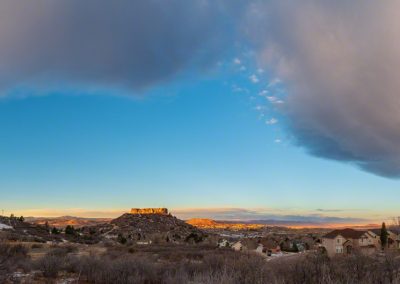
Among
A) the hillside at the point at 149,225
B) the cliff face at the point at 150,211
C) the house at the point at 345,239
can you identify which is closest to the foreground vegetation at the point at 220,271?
the house at the point at 345,239

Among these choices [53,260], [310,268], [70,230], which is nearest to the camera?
[310,268]

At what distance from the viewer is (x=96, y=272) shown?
21.5 meters

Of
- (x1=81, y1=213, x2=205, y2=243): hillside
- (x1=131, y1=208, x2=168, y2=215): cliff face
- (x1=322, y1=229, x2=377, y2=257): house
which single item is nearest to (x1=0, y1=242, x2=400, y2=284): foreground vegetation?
(x1=322, y1=229, x2=377, y2=257): house

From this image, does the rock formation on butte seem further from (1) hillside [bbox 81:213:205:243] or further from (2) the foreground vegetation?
(2) the foreground vegetation

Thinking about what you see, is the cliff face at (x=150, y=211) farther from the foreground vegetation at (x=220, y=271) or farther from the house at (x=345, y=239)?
the foreground vegetation at (x=220, y=271)

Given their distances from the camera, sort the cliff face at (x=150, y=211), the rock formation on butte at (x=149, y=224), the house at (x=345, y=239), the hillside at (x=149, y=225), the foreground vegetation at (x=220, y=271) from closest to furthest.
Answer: the foreground vegetation at (x=220, y=271) → the house at (x=345, y=239) → the rock formation on butte at (x=149, y=224) → the hillside at (x=149, y=225) → the cliff face at (x=150, y=211)

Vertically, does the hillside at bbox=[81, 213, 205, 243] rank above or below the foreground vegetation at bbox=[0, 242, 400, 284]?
below

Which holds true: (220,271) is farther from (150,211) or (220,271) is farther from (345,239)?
(150,211)

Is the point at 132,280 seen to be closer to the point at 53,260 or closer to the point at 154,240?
the point at 53,260

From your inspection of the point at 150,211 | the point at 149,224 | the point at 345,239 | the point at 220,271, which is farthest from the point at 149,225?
the point at 220,271

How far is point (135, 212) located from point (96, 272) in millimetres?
161095

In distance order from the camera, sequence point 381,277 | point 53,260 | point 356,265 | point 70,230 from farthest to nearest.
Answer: point 70,230
point 53,260
point 356,265
point 381,277

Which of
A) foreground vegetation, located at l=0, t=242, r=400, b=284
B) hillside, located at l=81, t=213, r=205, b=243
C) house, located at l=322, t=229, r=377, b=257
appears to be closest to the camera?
foreground vegetation, located at l=0, t=242, r=400, b=284

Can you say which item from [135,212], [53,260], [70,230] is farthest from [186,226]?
[53,260]
